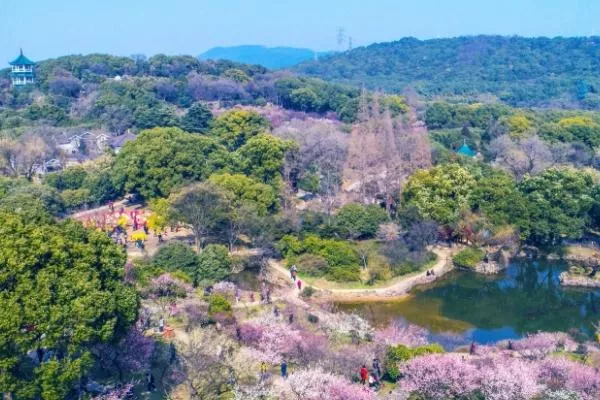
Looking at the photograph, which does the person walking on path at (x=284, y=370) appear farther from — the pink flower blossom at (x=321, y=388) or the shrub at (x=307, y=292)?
the shrub at (x=307, y=292)

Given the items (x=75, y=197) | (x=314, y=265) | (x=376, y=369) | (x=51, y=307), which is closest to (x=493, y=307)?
(x=314, y=265)

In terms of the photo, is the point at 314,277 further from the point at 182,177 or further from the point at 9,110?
A: the point at 9,110

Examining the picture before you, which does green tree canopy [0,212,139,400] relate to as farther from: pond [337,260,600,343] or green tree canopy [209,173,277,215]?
green tree canopy [209,173,277,215]

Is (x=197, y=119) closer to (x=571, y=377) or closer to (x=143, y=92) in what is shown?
(x=143, y=92)

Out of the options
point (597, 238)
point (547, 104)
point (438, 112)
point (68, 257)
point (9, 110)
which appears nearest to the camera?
point (68, 257)

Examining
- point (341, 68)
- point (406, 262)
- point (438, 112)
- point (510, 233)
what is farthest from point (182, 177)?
point (341, 68)

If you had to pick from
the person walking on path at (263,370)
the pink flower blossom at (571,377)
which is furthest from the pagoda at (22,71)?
the pink flower blossom at (571,377)

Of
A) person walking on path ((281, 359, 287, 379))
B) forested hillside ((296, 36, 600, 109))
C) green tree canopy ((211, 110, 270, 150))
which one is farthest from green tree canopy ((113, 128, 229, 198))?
forested hillside ((296, 36, 600, 109))
